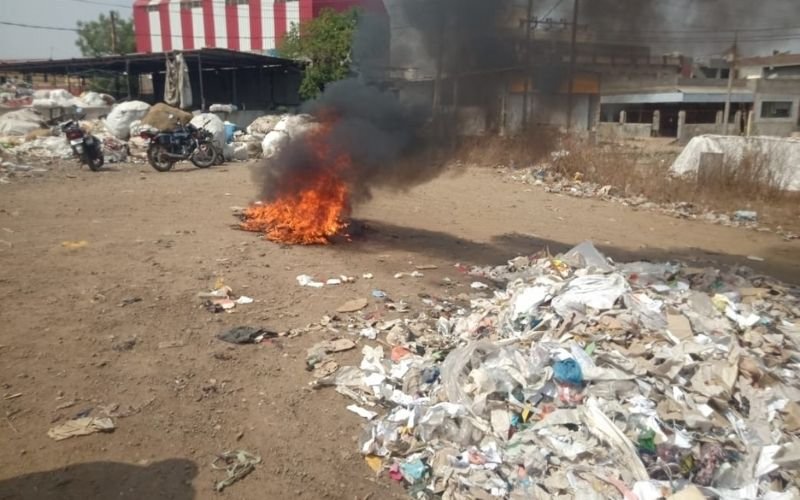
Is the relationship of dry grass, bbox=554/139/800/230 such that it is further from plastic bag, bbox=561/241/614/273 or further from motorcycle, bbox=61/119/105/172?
motorcycle, bbox=61/119/105/172

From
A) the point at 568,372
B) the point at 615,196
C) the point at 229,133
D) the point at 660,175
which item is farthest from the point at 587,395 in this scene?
the point at 229,133

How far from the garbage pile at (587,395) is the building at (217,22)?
2742cm

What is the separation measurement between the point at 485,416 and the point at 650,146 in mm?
17277

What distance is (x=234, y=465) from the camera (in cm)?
309

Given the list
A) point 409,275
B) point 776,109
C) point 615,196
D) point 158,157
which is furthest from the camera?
point 776,109

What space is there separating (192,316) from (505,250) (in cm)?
428

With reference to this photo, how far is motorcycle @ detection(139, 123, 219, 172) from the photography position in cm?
1347

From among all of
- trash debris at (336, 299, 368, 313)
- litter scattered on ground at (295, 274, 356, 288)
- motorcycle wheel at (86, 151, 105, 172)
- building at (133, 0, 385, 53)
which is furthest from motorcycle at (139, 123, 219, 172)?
building at (133, 0, 385, 53)

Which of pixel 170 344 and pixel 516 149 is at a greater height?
pixel 516 149

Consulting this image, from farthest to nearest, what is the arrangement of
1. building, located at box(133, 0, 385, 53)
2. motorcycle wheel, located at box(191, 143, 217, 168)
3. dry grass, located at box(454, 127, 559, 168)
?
building, located at box(133, 0, 385, 53)
motorcycle wheel, located at box(191, 143, 217, 168)
dry grass, located at box(454, 127, 559, 168)

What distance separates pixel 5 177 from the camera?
11.5 m

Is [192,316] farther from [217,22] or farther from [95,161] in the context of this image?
[217,22]

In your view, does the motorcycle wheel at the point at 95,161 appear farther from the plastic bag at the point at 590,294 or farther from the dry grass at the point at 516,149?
the plastic bag at the point at 590,294

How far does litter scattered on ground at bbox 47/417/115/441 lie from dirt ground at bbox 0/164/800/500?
0.15 feet
